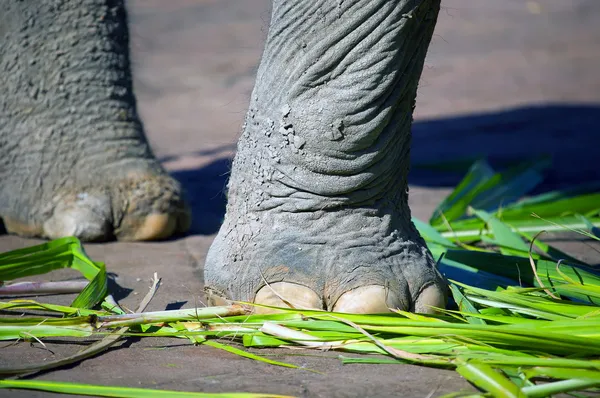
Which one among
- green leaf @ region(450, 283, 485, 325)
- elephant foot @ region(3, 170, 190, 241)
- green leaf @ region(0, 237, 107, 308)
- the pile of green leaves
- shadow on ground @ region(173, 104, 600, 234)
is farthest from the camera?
shadow on ground @ region(173, 104, 600, 234)

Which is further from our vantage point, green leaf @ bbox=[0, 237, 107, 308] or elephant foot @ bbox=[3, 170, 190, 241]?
elephant foot @ bbox=[3, 170, 190, 241]

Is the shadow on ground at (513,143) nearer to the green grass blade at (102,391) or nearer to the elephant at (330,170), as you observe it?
the elephant at (330,170)

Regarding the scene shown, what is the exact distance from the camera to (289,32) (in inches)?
76.6

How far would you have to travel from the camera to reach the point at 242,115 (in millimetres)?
2357

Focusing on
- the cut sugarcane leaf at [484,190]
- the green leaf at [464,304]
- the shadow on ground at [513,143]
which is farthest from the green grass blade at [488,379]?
the shadow on ground at [513,143]

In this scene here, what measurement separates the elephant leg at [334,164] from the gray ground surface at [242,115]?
21 centimetres

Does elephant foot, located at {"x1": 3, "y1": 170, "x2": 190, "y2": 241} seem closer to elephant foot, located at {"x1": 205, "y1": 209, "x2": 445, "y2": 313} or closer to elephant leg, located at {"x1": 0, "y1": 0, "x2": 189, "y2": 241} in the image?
elephant leg, located at {"x1": 0, "y1": 0, "x2": 189, "y2": 241}

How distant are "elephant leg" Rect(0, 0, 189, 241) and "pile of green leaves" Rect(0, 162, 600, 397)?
610mm

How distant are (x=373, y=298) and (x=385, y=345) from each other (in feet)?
0.64

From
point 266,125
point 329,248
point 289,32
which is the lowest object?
point 329,248

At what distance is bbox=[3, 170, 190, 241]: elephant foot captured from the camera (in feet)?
9.11

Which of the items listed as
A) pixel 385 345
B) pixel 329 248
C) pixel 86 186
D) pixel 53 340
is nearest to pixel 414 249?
pixel 329 248

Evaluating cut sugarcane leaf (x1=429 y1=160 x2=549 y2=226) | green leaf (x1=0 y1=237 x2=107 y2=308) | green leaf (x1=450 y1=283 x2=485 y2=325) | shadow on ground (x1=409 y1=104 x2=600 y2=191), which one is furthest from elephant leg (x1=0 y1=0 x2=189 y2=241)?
shadow on ground (x1=409 y1=104 x2=600 y2=191)

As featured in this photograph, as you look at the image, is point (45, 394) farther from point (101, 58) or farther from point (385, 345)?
point (101, 58)
